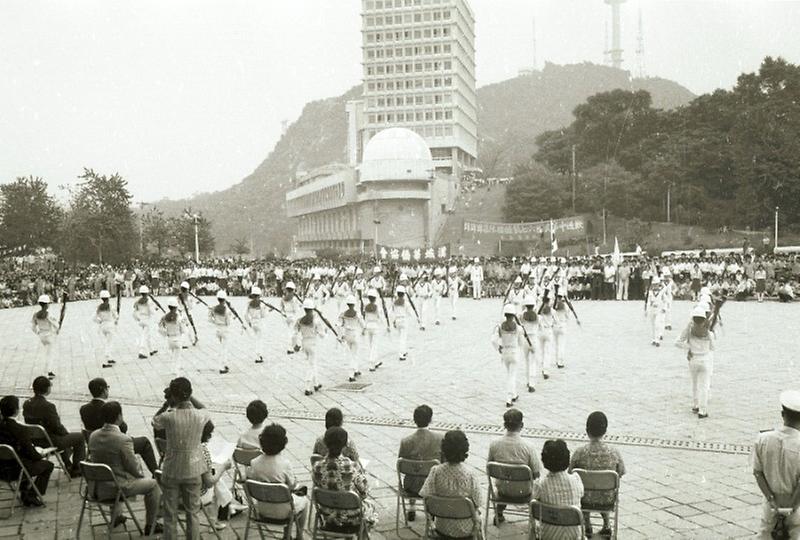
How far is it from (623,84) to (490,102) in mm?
35530

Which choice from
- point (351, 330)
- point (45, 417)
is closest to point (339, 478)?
point (45, 417)

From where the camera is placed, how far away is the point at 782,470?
620 cm

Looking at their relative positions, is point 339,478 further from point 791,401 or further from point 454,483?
point 791,401

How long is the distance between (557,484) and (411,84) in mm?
95104

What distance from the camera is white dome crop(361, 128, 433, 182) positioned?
71.4 m

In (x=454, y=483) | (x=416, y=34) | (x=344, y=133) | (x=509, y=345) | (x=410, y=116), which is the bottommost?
(x=454, y=483)

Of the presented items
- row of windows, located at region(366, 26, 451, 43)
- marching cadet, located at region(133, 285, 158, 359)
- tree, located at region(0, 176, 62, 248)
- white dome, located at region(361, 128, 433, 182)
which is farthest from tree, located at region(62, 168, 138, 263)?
row of windows, located at region(366, 26, 451, 43)

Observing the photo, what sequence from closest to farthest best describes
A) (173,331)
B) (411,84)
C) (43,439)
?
(43,439) < (173,331) < (411,84)

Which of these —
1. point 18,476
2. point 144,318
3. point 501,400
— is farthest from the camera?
point 144,318

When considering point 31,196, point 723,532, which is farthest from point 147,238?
point 723,532

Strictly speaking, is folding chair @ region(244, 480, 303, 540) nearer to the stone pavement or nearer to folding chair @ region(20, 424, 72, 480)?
the stone pavement

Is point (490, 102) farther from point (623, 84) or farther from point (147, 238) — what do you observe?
point (147, 238)

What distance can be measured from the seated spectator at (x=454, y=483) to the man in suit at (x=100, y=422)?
3202 millimetres

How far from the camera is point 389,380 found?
54.0 feet
